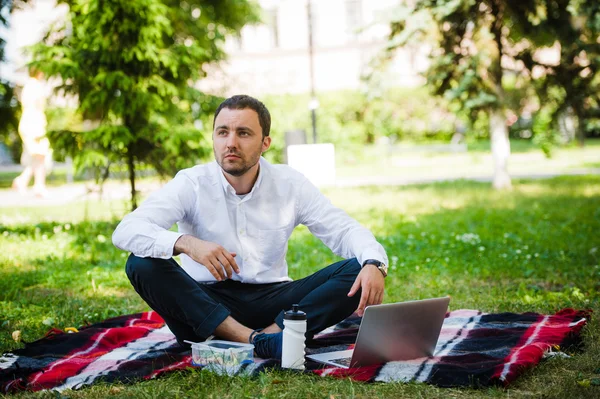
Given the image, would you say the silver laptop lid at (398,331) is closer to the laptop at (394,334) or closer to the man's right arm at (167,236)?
the laptop at (394,334)

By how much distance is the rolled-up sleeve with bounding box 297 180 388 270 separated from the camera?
3.83m

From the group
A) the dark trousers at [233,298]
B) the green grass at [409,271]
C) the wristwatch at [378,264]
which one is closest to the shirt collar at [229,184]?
the dark trousers at [233,298]

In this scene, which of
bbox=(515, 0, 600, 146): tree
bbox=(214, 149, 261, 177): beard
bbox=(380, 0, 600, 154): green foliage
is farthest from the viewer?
bbox=(380, 0, 600, 154): green foliage

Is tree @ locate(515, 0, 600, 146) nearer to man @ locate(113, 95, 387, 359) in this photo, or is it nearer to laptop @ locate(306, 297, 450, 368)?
man @ locate(113, 95, 387, 359)

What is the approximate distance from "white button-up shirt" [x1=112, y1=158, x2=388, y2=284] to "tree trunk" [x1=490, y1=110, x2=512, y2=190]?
9.44 meters

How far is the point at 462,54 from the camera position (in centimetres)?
1274

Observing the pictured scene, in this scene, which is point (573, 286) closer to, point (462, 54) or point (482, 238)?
point (482, 238)

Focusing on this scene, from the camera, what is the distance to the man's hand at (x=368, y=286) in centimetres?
344

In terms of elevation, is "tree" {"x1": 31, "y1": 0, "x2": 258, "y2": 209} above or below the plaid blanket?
above

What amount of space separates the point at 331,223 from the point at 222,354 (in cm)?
103

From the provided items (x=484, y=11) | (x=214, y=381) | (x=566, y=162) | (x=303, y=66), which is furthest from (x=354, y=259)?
(x=303, y=66)

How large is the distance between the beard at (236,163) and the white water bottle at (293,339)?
835 mm

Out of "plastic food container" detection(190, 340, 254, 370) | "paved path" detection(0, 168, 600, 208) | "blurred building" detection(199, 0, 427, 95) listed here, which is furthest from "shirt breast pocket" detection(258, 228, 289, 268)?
"blurred building" detection(199, 0, 427, 95)

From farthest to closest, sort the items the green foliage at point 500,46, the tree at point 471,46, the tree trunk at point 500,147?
1. the tree trunk at point 500,147
2. the tree at point 471,46
3. the green foliage at point 500,46
